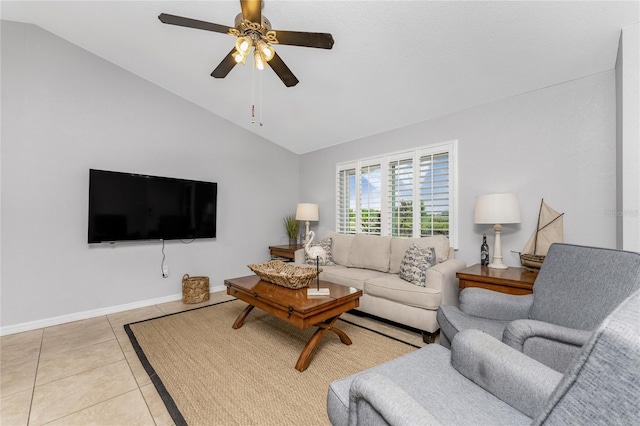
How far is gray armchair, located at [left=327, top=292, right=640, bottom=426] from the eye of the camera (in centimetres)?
44

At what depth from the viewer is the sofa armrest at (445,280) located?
2514 mm

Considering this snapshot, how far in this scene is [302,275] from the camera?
2408mm

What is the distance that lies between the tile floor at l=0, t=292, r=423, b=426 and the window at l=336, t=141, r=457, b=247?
139cm

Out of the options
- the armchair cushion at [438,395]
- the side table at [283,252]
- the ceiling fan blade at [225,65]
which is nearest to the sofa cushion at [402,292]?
the armchair cushion at [438,395]

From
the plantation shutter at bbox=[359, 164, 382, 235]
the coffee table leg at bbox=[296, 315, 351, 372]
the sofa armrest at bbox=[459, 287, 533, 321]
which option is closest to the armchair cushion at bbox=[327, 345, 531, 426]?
the sofa armrest at bbox=[459, 287, 533, 321]

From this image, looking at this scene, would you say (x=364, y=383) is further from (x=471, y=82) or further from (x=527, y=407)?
(x=471, y=82)

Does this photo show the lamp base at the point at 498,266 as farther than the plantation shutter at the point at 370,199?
No

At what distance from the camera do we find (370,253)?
3.51 m

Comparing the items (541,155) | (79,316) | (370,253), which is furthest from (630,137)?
(79,316)

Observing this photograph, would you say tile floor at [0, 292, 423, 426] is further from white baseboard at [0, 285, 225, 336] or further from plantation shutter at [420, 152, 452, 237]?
plantation shutter at [420, 152, 452, 237]

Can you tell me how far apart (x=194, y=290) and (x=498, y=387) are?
138 inches

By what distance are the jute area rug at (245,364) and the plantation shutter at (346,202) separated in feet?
5.78

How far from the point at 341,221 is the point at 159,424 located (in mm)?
3416

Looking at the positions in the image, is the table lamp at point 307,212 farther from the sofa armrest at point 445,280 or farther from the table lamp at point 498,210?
the table lamp at point 498,210
